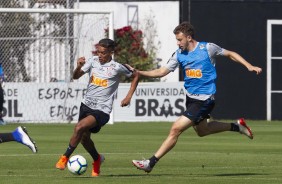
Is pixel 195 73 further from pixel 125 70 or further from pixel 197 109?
pixel 125 70

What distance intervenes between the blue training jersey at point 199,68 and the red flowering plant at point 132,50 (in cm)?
2143

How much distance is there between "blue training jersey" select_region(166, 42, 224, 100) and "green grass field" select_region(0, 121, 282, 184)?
1.25 meters

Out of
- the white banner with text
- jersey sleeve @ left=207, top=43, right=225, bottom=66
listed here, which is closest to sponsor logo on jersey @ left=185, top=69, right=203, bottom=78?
jersey sleeve @ left=207, top=43, right=225, bottom=66

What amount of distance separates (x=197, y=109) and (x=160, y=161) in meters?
2.97

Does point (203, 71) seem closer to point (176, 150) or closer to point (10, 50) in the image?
point (176, 150)

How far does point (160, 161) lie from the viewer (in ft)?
62.9

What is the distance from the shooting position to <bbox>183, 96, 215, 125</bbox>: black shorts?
16.4 m

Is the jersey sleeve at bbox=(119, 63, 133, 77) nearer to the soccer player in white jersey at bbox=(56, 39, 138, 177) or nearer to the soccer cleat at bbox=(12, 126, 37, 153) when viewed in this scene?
the soccer player in white jersey at bbox=(56, 39, 138, 177)

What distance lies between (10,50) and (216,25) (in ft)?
27.4

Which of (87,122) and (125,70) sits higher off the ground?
(125,70)

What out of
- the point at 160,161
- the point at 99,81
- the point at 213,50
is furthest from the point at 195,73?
the point at 160,161

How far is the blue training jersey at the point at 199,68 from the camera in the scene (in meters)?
16.6

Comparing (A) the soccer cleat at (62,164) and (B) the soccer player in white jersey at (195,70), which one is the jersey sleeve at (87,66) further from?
(A) the soccer cleat at (62,164)

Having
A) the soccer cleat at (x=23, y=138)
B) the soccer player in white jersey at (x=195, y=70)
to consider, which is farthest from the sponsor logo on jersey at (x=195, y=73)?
the soccer cleat at (x=23, y=138)
